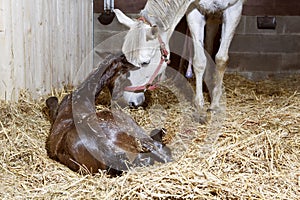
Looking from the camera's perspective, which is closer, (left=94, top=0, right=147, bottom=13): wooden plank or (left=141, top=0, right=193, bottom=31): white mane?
(left=141, top=0, right=193, bottom=31): white mane

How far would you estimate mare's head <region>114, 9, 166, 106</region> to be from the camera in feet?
8.41

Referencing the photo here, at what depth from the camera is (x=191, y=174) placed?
6.32 feet

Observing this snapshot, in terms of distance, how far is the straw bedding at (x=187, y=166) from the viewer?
1.85 metres

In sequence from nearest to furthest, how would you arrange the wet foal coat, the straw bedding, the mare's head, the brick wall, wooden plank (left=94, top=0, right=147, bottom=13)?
the straw bedding
the wet foal coat
the mare's head
wooden plank (left=94, top=0, right=147, bottom=13)
the brick wall

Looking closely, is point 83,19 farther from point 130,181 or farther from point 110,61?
point 130,181

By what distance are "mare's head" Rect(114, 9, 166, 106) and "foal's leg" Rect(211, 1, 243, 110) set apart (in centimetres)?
58

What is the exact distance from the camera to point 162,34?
9.35 ft

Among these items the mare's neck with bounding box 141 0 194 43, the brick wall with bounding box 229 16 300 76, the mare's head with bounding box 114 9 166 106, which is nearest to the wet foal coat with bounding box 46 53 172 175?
the mare's head with bounding box 114 9 166 106

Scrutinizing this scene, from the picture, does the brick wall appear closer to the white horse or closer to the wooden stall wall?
the white horse

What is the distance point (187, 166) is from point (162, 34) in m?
1.10

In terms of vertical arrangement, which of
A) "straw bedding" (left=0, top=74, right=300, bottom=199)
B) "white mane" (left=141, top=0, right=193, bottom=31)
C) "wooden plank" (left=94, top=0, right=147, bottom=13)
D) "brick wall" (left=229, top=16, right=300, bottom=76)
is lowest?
"straw bedding" (left=0, top=74, right=300, bottom=199)

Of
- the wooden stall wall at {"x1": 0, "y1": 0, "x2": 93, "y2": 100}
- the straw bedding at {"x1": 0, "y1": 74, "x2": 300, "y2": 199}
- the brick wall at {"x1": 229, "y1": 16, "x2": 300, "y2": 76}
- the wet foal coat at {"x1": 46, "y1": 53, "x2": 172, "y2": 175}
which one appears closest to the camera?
the straw bedding at {"x1": 0, "y1": 74, "x2": 300, "y2": 199}

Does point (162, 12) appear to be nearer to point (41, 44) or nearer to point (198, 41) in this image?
point (198, 41)

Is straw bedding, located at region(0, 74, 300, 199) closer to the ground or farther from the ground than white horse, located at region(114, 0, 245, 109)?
closer to the ground
